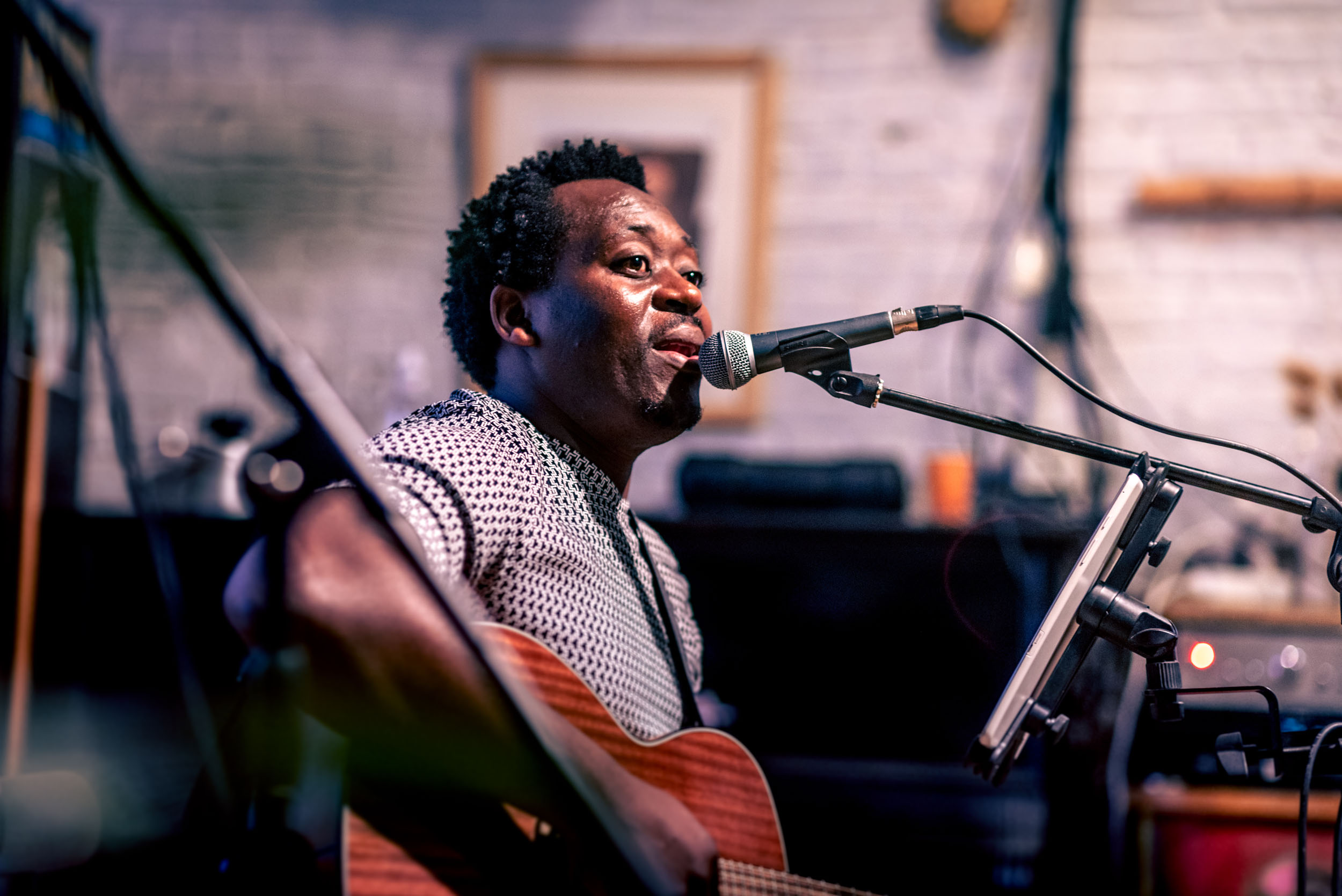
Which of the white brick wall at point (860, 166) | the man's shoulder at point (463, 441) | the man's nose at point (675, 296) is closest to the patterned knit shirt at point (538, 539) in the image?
the man's shoulder at point (463, 441)

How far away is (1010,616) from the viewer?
249cm

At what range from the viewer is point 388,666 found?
37.8 inches

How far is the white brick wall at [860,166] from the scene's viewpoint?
2.98m

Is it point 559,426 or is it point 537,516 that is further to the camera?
point 559,426

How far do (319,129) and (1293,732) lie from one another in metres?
3.03

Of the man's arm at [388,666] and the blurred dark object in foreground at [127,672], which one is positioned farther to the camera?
the blurred dark object in foreground at [127,672]

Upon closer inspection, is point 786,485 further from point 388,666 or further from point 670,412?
point 388,666

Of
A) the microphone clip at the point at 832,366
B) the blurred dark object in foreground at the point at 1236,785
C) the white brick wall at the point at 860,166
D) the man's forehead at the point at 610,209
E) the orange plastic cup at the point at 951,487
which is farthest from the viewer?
the white brick wall at the point at 860,166

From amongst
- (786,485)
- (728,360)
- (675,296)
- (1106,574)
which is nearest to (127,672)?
(786,485)

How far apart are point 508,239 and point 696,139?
157 cm

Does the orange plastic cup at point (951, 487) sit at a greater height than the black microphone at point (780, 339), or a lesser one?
lesser

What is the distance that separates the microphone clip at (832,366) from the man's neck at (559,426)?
41cm

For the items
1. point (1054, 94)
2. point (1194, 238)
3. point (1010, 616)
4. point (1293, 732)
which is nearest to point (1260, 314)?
point (1194, 238)

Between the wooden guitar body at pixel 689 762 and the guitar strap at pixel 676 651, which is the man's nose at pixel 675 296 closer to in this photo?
the guitar strap at pixel 676 651
